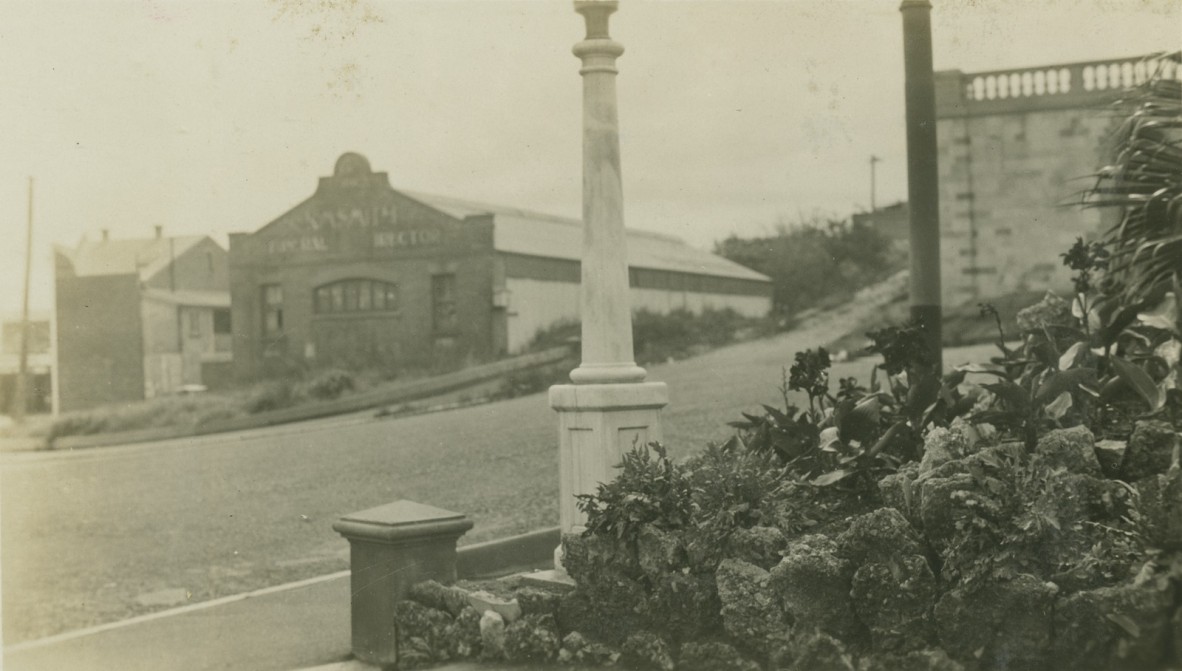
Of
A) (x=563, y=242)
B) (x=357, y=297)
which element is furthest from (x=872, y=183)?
(x=357, y=297)

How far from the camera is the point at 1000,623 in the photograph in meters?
3.91

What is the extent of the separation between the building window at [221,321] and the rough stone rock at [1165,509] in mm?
22506

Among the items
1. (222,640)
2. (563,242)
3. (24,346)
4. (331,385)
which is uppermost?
(563,242)

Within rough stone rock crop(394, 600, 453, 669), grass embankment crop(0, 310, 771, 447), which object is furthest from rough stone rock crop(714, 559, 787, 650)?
grass embankment crop(0, 310, 771, 447)

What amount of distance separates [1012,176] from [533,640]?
6132mm

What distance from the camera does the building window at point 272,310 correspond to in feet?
68.9

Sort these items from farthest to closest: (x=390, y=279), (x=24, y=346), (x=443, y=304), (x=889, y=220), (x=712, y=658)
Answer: (x=390, y=279)
(x=443, y=304)
(x=24, y=346)
(x=889, y=220)
(x=712, y=658)

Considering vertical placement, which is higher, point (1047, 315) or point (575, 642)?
point (1047, 315)

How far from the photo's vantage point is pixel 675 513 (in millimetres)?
5074

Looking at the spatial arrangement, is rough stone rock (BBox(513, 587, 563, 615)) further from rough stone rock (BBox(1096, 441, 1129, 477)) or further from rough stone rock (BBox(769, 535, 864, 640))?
rough stone rock (BBox(1096, 441, 1129, 477))

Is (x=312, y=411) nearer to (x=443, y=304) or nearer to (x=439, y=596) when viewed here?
(x=443, y=304)

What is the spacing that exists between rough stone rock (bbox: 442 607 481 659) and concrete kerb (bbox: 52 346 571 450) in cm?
1178

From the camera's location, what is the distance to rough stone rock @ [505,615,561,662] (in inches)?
206

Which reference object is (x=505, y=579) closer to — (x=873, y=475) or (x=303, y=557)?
(x=873, y=475)
